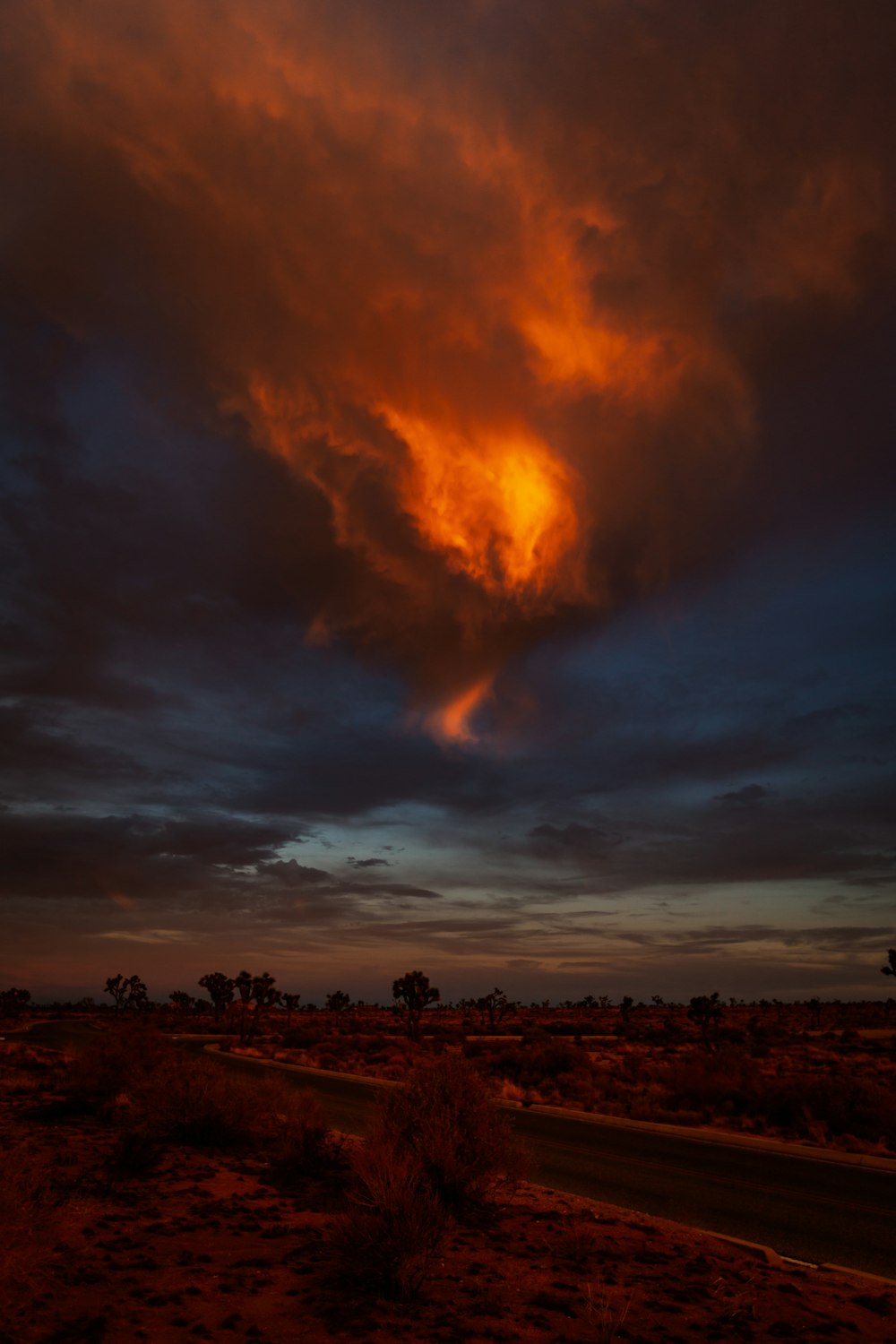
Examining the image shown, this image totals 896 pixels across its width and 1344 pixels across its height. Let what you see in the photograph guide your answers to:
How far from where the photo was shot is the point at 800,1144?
19141mm

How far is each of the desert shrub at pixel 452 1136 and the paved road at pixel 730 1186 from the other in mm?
768

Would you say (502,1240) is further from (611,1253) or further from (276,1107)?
(276,1107)

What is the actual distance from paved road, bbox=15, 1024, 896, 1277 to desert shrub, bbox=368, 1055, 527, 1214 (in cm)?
77

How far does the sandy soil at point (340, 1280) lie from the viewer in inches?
263

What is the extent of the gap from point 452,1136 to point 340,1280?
3.25 meters

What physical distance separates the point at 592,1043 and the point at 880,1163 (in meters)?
40.6

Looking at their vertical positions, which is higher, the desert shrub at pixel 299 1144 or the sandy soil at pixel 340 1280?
the desert shrub at pixel 299 1144

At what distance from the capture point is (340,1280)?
25.9ft

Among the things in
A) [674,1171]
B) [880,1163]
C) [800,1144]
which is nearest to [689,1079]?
[800,1144]

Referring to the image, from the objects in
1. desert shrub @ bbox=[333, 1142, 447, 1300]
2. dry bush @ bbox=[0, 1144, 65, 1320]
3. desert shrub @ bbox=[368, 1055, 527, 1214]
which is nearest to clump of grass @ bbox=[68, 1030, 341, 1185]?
desert shrub @ bbox=[368, 1055, 527, 1214]

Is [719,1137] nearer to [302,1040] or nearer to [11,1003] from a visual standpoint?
[302,1040]

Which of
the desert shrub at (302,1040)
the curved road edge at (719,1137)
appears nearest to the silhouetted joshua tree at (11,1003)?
the desert shrub at (302,1040)

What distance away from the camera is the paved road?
10891 millimetres

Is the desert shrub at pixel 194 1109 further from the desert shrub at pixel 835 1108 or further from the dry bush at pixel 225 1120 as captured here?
the desert shrub at pixel 835 1108
